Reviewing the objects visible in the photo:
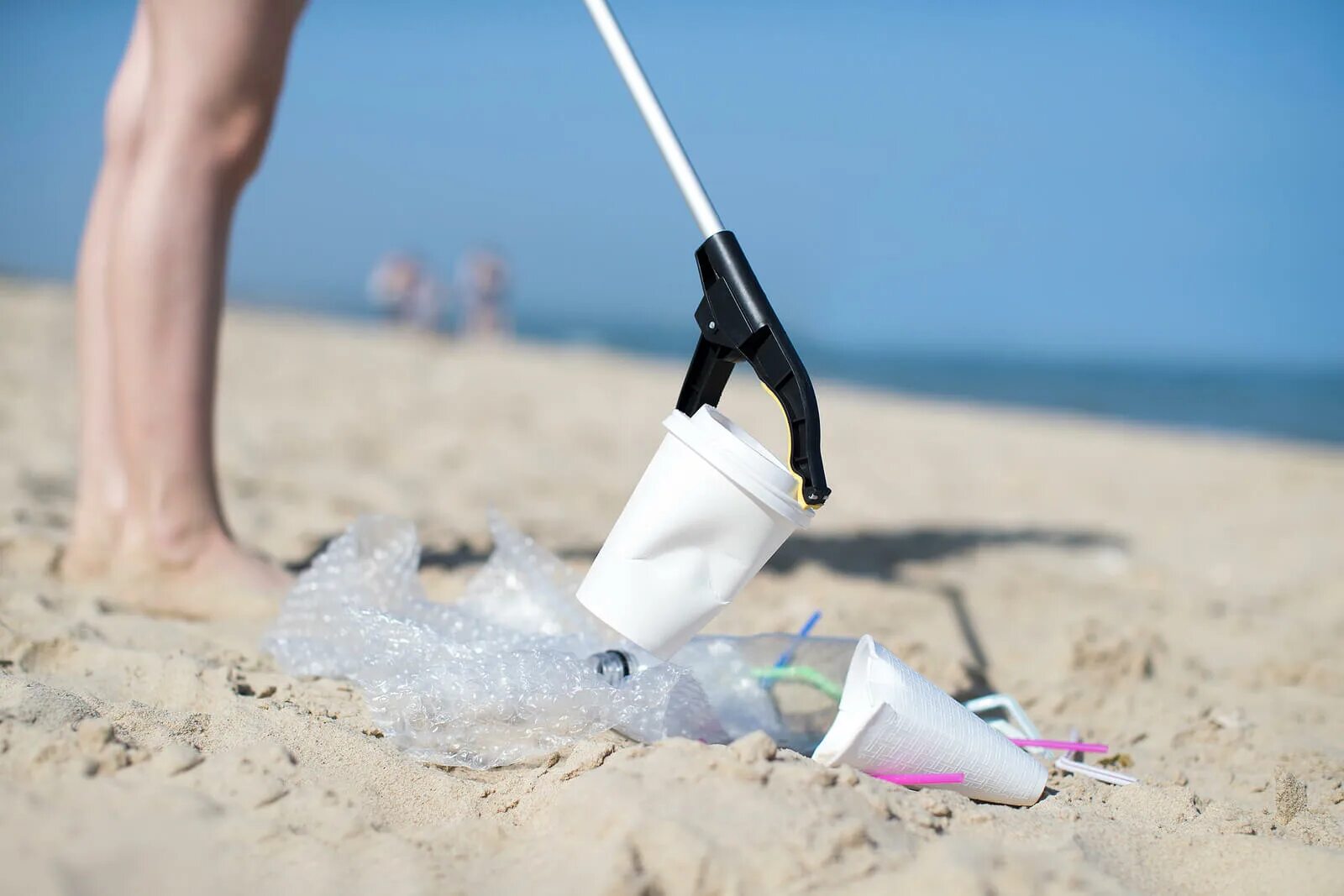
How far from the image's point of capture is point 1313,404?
619 inches

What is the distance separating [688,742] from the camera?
1203 millimetres

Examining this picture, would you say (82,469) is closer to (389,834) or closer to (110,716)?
(110,716)

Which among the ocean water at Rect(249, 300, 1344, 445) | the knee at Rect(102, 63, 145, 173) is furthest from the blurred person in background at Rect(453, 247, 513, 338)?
the knee at Rect(102, 63, 145, 173)

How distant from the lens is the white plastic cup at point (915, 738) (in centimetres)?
128

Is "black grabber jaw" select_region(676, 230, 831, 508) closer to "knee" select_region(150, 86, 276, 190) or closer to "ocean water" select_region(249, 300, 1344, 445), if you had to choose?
"knee" select_region(150, 86, 276, 190)

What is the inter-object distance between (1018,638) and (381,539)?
4.53 ft

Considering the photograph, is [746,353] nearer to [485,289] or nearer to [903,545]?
[903,545]

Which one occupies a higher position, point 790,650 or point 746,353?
point 746,353

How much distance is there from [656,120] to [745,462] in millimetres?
634

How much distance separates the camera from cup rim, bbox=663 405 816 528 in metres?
1.25

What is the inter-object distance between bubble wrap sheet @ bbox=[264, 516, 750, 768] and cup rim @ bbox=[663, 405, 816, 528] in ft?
0.93

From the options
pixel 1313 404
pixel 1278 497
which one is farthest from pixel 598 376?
pixel 1313 404

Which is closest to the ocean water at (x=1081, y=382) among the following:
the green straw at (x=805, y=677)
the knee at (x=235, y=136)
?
the knee at (x=235, y=136)

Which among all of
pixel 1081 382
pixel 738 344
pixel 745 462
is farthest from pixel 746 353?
pixel 1081 382
